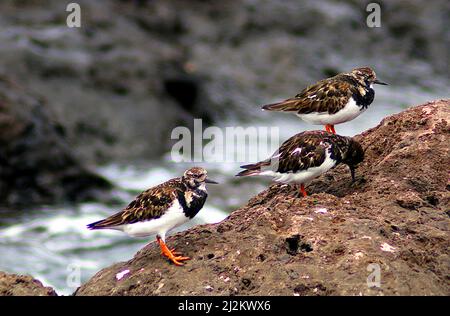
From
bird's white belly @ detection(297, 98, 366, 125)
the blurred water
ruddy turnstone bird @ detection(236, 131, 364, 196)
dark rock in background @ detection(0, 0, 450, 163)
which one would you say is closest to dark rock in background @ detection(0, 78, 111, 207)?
the blurred water

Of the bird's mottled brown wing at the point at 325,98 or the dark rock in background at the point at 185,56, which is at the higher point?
the dark rock in background at the point at 185,56

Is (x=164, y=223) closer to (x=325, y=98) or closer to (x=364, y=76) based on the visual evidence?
(x=325, y=98)

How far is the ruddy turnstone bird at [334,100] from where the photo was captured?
910 cm

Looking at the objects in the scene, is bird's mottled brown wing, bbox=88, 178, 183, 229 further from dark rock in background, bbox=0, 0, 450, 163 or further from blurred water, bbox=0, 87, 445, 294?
dark rock in background, bbox=0, 0, 450, 163

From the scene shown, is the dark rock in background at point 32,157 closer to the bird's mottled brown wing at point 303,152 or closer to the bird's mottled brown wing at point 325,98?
the bird's mottled brown wing at point 325,98

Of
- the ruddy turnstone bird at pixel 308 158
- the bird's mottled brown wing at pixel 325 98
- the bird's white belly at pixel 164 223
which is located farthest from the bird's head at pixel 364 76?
the bird's white belly at pixel 164 223

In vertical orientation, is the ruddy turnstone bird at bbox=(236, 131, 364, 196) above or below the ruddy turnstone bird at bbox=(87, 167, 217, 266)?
above

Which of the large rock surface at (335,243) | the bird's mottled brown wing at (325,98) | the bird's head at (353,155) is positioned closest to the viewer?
the large rock surface at (335,243)

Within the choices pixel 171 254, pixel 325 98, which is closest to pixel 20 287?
pixel 171 254

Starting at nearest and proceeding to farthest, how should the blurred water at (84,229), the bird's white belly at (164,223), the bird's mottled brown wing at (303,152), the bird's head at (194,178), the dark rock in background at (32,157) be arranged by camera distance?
the bird's white belly at (164,223) < the bird's head at (194,178) < the bird's mottled brown wing at (303,152) < the blurred water at (84,229) < the dark rock in background at (32,157)

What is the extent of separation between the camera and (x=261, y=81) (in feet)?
69.1

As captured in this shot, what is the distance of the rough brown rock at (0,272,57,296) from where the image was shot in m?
7.09

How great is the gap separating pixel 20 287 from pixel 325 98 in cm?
382

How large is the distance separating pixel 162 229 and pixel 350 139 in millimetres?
2099
